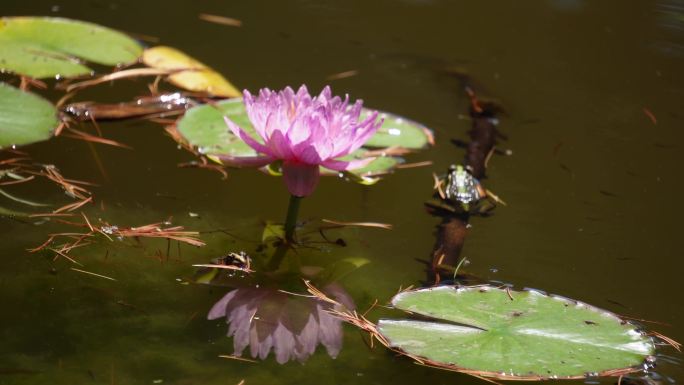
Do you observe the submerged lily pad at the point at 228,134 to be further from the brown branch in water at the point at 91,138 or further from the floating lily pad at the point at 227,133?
the brown branch in water at the point at 91,138

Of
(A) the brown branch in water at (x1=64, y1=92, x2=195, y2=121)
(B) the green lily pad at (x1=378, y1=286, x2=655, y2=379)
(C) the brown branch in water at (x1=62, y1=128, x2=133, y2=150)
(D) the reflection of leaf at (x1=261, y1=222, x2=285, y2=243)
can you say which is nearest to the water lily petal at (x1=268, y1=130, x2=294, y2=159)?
(D) the reflection of leaf at (x1=261, y1=222, x2=285, y2=243)

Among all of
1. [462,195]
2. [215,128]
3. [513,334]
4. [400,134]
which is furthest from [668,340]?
[215,128]

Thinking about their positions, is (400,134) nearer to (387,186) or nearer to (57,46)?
(387,186)

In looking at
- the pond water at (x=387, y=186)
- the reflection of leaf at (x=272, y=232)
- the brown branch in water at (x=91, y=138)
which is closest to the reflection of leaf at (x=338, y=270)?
the pond water at (x=387, y=186)

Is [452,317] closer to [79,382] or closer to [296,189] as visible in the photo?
[296,189]

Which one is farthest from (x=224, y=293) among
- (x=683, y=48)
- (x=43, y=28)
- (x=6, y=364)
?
(x=683, y=48)

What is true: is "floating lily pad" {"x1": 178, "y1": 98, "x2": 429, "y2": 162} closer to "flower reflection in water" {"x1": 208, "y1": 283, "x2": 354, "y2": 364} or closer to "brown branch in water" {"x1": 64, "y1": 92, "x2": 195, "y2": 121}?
"brown branch in water" {"x1": 64, "y1": 92, "x2": 195, "y2": 121}
